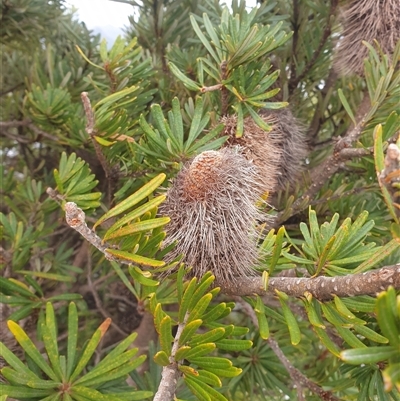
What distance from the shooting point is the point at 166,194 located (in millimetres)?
417

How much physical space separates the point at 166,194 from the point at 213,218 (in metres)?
0.05

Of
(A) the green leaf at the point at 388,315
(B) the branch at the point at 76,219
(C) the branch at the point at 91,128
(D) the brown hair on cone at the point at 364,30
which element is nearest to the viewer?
(A) the green leaf at the point at 388,315

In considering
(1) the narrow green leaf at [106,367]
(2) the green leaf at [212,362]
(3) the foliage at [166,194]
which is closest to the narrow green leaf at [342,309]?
(3) the foliage at [166,194]

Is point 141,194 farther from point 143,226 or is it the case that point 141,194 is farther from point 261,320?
point 261,320

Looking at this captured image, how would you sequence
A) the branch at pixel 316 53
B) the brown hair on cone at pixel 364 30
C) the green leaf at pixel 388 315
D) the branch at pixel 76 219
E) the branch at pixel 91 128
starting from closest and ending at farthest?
1. the green leaf at pixel 388 315
2. the branch at pixel 76 219
3. the branch at pixel 91 128
4. the brown hair on cone at pixel 364 30
5. the branch at pixel 316 53

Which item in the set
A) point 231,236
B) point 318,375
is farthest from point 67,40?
point 318,375

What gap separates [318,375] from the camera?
2.52ft

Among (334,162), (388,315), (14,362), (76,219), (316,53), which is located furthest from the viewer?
(316,53)

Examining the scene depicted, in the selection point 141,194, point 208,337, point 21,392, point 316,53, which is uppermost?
point 316,53

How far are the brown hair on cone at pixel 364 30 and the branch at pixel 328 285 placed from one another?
0.37 meters

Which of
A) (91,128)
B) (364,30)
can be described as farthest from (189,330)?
(364,30)

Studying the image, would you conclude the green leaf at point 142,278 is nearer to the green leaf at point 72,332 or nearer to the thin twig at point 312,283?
the thin twig at point 312,283

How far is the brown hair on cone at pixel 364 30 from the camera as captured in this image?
1.86 feet

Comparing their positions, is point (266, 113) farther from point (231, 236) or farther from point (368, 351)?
point (368, 351)
